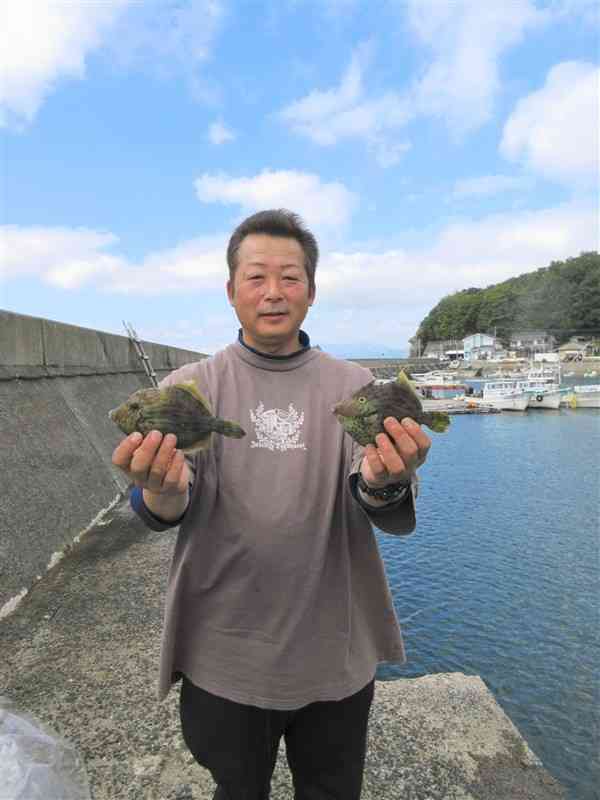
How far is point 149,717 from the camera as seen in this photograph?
3.33m

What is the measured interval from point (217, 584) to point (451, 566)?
41.4 feet

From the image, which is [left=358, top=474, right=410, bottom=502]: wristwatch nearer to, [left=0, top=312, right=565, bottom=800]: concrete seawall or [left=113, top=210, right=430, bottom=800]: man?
[left=113, top=210, right=430, bottom=800]: man

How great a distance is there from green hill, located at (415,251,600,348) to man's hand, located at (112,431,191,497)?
153298 mm

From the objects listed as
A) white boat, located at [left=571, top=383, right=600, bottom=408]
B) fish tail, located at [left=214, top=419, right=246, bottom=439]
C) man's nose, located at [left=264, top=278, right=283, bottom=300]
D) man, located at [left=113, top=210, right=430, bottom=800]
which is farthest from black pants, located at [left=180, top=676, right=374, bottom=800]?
white boat, located at [left=571, top=383, right=600, bottom=408]

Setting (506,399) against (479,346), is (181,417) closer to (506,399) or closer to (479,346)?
(506,399)

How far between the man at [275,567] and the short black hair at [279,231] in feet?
0.35

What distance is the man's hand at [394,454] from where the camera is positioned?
2092 millimetres

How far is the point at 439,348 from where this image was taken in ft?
576

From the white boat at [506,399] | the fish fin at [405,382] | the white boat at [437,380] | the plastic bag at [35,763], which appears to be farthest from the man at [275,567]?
the white boat at [437,380]

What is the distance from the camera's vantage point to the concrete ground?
9.80 ft

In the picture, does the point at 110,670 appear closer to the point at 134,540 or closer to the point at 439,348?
the point at 134,540

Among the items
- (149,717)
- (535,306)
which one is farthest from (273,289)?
(535,306)

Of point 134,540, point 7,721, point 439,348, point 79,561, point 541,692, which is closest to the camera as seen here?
point 7,721

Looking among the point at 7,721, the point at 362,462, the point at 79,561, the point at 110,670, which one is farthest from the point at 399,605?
the point at 362,462
